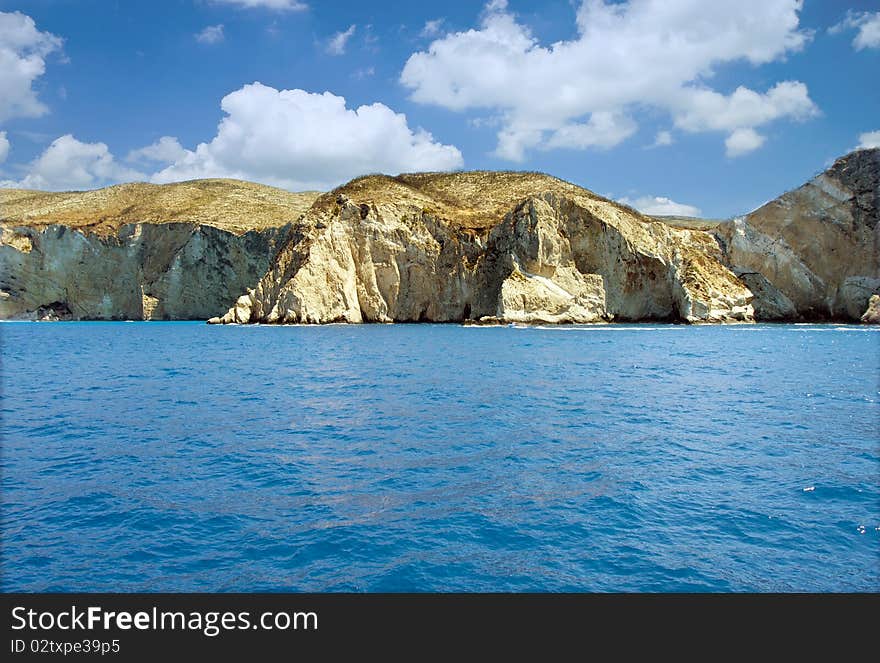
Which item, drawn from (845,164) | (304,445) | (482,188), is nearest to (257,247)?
(482,188)

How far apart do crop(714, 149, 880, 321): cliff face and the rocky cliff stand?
66.8m

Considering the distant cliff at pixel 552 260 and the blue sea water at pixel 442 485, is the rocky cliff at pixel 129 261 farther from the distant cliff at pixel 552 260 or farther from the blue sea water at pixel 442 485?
the blue sea water at pixel 442 485

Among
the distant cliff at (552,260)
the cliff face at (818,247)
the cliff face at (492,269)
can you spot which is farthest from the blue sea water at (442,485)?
the cliff face at (818,247)

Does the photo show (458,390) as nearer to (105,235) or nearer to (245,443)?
(245,443)

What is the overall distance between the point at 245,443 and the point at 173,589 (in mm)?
7155

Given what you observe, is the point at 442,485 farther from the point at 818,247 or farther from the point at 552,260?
the point at 818,247

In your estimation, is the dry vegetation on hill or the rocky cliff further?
the dry vegetation on hill

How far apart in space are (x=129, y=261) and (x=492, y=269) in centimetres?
6082

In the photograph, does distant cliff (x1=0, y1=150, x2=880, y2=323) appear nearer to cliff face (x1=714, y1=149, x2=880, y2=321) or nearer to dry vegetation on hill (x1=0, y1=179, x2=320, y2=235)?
cliff face (x1=714, y1=149, x2=880, y2=321)

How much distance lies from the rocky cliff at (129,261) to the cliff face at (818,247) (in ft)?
219

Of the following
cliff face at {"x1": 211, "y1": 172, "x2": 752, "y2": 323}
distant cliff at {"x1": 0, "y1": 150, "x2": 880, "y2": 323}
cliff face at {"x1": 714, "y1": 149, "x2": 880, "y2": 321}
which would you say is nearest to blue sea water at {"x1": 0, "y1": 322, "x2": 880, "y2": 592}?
cliff face at {"x1": 211, "y1": 172, "x2": 752, "y2": 323}

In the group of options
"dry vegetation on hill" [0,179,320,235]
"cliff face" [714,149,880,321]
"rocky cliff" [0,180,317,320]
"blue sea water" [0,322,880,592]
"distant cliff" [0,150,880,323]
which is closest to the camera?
"blue sea water" [0,322,880,592]

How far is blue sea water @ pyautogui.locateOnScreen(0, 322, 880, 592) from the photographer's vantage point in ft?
24.1

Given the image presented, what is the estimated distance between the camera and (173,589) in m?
6.82
